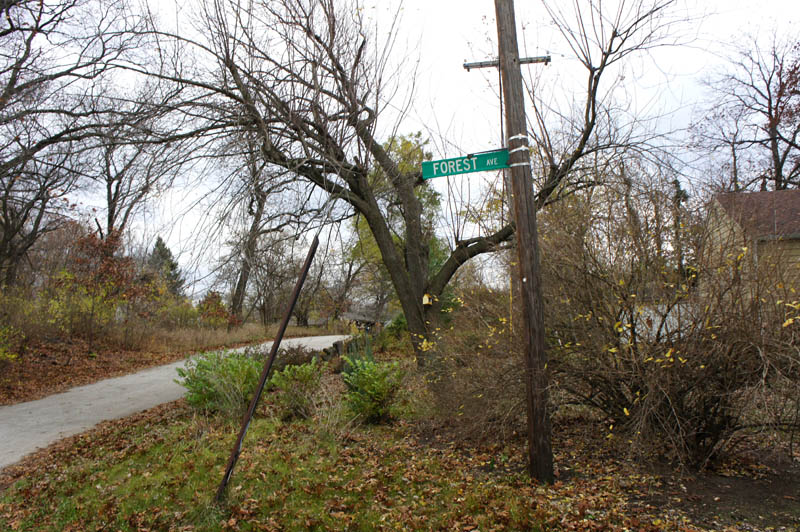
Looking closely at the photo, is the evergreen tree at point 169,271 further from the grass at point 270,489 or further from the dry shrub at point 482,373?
the dry shrub at point 482,373

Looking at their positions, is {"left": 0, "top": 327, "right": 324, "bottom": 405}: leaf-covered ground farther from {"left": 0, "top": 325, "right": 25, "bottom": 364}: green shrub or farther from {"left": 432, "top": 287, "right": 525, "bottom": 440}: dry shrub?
{"left": 432, "top": 287, "right": 525, "bottom": 440}: dry shrub

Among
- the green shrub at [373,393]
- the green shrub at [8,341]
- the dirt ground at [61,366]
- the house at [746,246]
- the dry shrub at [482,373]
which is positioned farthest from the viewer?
the dirt ground at [61,366]

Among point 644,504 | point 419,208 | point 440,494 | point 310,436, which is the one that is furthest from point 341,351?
point 644,504

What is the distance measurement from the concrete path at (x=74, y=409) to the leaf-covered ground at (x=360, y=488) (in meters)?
0.85

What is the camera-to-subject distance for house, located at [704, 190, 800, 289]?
4422 mm

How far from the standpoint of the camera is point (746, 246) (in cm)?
456

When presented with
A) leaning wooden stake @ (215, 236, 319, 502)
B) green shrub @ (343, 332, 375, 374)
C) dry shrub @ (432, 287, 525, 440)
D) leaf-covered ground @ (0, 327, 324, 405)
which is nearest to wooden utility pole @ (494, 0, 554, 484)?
dry shrub @ (432, 287, 525, 440)

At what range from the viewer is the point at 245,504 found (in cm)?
440

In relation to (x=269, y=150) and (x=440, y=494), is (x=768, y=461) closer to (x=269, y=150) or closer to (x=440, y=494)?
(x=440, y=494)

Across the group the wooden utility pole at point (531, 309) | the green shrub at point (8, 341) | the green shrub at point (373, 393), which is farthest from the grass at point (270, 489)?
the green shrub at point (8, 341)

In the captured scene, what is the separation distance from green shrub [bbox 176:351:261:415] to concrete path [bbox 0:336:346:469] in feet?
5.90

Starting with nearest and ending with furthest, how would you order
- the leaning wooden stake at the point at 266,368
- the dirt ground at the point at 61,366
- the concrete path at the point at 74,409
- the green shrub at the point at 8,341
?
the leaning wooden stake at the point at 266,368 → the concrete path at the point at 74,409 → the green shrub at the point at 8,341 → the dirt ground at the point at 61,366

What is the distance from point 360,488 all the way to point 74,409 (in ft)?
23.4

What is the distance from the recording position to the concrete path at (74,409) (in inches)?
287
